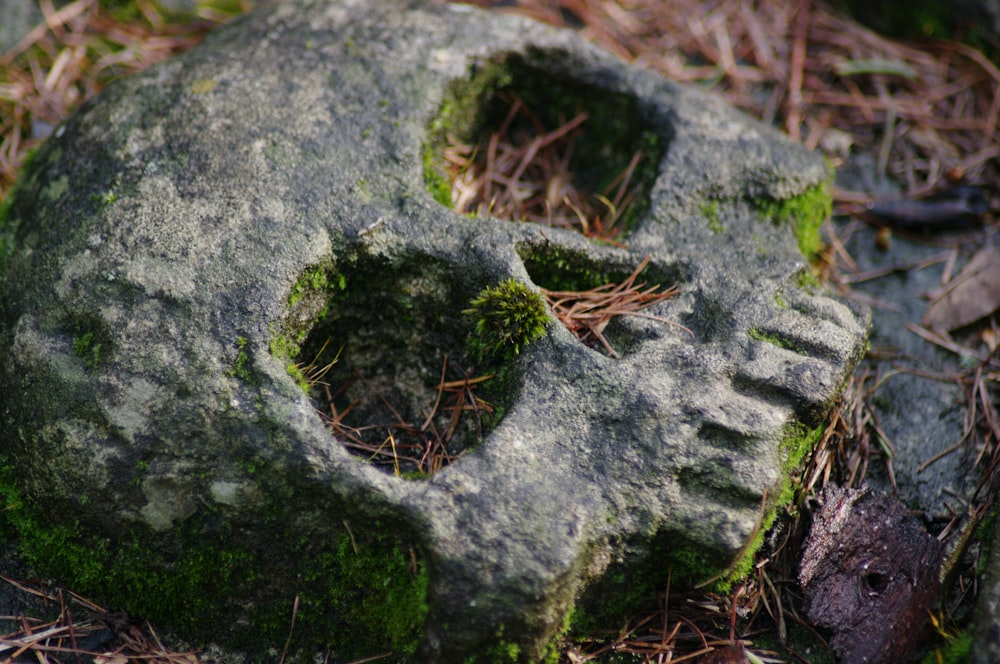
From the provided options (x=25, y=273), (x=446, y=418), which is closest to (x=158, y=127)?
(x=25, y=273)

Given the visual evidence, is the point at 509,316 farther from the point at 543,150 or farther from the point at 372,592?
the point at 543,150

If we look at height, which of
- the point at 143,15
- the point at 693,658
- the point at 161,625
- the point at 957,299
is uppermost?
the point at 143,15

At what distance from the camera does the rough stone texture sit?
239 centimetres

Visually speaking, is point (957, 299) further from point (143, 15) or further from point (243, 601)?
point (143, 15)

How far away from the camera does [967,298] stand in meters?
3.59

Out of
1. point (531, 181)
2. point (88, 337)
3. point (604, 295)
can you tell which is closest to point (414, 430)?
point (604, 295)

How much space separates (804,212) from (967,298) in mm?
956

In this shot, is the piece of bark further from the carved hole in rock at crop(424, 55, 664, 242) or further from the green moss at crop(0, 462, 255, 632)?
the green moss at crop(0, 462, 255, 632)

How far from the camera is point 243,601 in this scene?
258 centimetres

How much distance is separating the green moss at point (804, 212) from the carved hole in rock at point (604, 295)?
61 centimetres

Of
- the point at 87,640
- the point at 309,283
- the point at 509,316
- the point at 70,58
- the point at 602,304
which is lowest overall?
the point at 87,640

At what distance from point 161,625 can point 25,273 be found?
1.34 meters

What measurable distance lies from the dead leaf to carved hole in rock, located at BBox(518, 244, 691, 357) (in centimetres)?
147

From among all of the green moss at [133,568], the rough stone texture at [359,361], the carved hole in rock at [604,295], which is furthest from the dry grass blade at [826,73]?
the green moss at [133,568]
